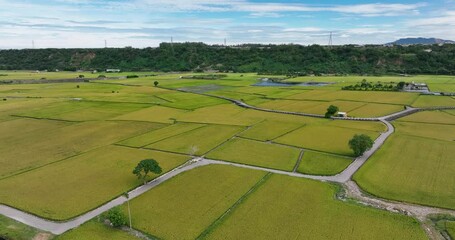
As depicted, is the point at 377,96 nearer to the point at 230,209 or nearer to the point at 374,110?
the point at 374,110

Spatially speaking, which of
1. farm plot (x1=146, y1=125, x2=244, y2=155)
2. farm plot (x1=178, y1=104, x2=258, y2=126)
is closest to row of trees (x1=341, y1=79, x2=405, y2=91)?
farm plot (x1=178, y1=104, x2=258, y2=126)

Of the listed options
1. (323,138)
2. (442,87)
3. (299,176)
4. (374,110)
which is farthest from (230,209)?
(442,87)

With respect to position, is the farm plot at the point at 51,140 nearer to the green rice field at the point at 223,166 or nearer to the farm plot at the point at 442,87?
the green rice field at the point at 223,166

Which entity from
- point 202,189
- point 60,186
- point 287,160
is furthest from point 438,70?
point 60,186

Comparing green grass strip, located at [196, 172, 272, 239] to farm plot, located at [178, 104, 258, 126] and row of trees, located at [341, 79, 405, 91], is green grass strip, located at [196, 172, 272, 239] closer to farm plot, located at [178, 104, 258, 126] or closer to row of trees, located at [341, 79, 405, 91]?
farm plot, located at [178, 104, 258, 126]

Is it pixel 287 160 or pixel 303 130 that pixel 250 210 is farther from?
pixel 303 130

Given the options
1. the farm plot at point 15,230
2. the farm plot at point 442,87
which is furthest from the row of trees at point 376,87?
the farm plot at point 15,230
